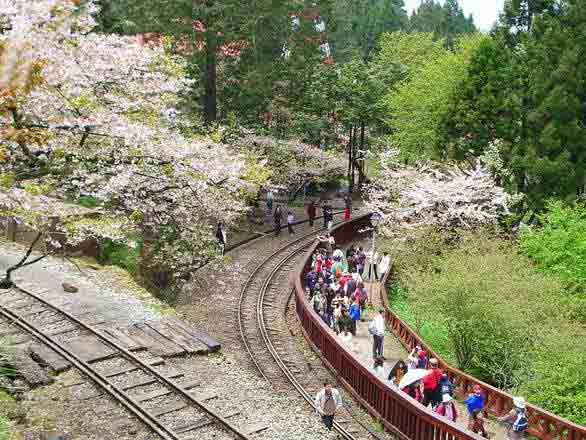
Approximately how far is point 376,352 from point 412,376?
3.18 metres

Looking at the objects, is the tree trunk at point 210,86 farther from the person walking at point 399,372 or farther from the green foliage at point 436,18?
the green foliage at point 436,18

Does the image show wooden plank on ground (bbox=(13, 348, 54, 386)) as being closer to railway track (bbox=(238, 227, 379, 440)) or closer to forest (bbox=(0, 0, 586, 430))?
forest (bbox=(0, 0, 586, 430))

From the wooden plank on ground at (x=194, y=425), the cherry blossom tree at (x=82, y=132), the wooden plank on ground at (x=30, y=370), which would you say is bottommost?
the wooden plank on ground at (x=194, y=425)

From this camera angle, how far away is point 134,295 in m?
21.6

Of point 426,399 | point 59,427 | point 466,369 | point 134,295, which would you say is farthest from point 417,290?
point 59,427

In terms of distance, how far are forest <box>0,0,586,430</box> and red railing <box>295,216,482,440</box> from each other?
9.70 ft

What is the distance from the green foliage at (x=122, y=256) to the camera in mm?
26109

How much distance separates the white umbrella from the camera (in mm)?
14711

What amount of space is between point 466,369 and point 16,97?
43.4ft

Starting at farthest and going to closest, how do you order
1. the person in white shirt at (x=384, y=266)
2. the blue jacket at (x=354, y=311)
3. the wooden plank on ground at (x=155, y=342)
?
the person in white shirt at (x=384, y=266) → the blue jacket at (x=354, y=311) → the wooden plank on ground at (x=155, y=342)

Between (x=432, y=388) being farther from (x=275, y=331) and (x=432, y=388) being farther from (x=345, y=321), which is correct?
(x=275, y=331)

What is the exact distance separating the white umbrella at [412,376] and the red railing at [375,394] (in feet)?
1.25

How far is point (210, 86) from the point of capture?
117 ft

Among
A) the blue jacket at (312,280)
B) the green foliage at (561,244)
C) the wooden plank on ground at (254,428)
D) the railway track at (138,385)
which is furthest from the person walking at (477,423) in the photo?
the blue jacket at (312,280)
